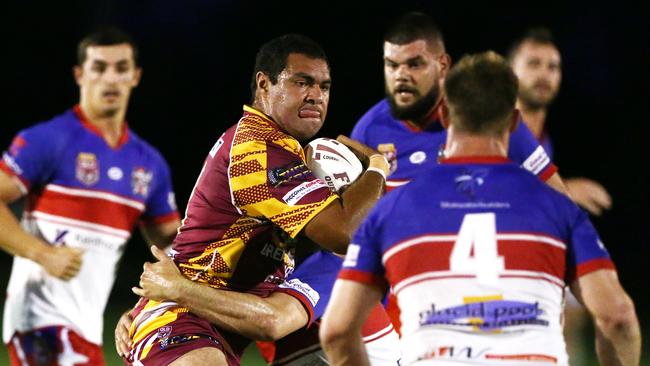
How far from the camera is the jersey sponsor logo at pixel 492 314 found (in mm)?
3418

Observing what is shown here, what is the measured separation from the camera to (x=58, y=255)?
6664mm

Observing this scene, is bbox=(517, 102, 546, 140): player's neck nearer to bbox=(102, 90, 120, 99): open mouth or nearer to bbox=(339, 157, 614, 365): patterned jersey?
bbox=(102, 90, 120, 99): open mouth

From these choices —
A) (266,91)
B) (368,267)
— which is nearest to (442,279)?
→ (368,267)

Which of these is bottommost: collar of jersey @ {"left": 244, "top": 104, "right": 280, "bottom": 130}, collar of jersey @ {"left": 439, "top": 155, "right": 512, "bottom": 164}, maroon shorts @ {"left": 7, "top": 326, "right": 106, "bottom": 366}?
maroon shorts @ {"left": 7, "top": 326, "right": 106, "bottom": 366}

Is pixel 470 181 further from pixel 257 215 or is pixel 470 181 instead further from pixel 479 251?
pixel 257 215

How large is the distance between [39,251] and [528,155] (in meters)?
2.90

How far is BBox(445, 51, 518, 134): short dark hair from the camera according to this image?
3.57 m

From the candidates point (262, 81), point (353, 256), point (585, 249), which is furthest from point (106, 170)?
point (585, 249)

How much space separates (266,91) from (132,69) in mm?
2900

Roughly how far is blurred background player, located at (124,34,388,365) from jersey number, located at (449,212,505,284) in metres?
1.05

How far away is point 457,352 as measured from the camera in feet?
11.3

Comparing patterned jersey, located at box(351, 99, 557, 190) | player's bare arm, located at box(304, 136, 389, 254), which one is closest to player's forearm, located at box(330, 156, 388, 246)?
player's bare arm, located at box(304, 136, 389, 254)

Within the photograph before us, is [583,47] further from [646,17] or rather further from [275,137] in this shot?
[275,137]

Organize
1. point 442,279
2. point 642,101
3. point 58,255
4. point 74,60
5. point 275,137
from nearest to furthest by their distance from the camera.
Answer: point 442,279
point 275,137
point 58,255
point 642,101
point 74,60
